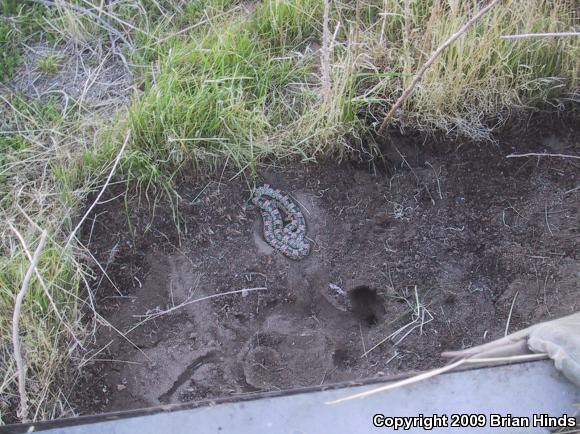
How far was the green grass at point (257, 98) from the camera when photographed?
300 centimetres

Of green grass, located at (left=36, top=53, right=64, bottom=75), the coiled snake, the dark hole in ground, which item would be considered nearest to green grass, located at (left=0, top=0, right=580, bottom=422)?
green grass, located at (left=36, top=53, right=64, bottom=75)

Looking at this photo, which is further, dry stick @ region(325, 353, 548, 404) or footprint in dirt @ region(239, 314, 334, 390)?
footprint in dirt @ region(239, 314, 334, 390)

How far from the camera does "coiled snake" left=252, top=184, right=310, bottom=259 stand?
303 cm

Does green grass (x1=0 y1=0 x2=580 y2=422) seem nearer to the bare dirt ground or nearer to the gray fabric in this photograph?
the bare dirt ground

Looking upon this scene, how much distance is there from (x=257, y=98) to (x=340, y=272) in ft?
3.03

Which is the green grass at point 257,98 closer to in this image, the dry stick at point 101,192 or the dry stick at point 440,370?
the dry stick at point 101,192

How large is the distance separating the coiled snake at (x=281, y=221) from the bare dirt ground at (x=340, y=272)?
45 mm

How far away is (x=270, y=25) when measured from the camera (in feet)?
10.9

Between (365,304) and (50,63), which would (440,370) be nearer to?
(365,304)

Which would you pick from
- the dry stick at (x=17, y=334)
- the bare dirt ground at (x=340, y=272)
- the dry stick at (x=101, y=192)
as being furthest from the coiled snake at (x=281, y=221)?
the dry stick at (x=17, y=334)

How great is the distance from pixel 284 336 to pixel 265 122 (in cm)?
96

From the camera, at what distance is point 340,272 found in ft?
9.75

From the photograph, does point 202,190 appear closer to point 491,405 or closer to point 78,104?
point 78,104

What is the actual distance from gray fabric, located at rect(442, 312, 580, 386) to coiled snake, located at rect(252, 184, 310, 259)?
3.82 ft
